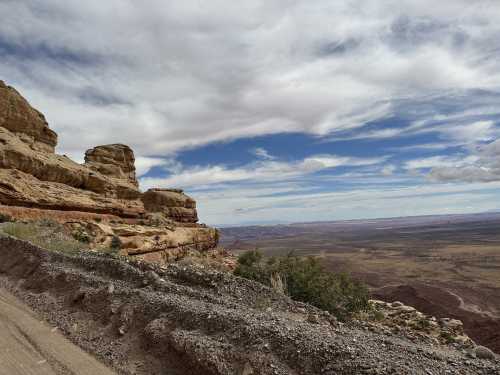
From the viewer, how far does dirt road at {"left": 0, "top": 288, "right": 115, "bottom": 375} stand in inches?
256

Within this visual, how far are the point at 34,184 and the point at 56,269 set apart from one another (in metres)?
23.6

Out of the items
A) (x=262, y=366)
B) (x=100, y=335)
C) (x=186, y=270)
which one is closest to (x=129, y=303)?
(x=100, y=335)

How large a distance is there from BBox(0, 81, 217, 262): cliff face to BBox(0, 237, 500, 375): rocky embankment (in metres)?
15.5

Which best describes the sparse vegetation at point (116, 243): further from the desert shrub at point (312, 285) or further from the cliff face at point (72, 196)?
the desert shrub at point (312, 285)

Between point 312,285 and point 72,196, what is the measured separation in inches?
1040

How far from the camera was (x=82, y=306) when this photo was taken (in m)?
9.65

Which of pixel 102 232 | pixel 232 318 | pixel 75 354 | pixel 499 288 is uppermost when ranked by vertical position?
pixel 102 232

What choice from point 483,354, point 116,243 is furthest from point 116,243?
point 483,354

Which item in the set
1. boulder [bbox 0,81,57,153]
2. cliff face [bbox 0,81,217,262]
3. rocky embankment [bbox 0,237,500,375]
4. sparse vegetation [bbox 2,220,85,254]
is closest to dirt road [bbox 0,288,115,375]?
rocky embankment [bbox 0,237,500,375]

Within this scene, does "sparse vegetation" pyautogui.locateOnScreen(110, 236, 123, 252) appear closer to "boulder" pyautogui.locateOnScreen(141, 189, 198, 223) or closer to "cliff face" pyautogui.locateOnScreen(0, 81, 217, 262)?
"cliff face" pyautogui.locateOnScreen(0, 81, 217, 262)

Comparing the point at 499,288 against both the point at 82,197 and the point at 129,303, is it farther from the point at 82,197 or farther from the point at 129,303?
the point at 129,303

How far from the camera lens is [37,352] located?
7129 millimetres

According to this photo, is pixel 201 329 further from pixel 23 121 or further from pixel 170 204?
pixel 170 204

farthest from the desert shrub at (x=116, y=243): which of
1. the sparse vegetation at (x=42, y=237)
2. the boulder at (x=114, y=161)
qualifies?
the boulder at (x=114, y=161)
